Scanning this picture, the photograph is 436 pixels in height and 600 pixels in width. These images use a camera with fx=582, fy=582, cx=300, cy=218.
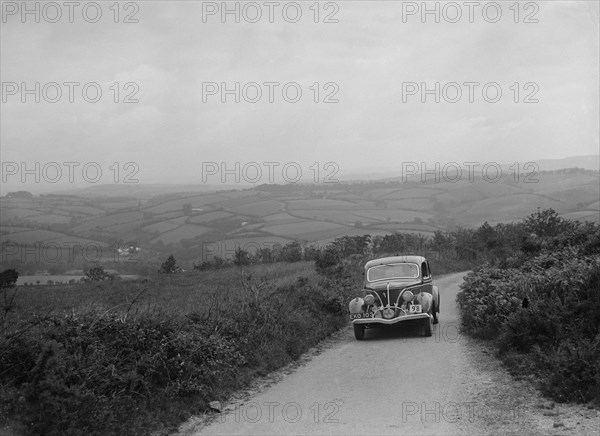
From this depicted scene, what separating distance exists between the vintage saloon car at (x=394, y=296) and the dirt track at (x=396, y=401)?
5.47 feet

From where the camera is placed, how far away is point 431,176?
109 m

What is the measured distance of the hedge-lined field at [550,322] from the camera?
877 cm

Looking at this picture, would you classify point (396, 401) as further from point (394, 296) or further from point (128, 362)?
point (394, 296)

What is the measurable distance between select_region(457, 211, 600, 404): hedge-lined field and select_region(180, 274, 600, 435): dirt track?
1.33ft

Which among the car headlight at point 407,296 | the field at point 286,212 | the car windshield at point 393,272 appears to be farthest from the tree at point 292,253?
the car headlight at point 407,296

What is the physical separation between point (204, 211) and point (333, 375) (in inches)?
2403

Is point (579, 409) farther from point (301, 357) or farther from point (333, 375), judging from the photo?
point (301, 357)

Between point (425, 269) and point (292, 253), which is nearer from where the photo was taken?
point (425, 269)

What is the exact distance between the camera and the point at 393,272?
651 inches

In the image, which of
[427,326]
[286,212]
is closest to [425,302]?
[427,326]

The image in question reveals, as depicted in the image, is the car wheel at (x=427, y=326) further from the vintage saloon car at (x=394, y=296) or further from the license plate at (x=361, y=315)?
the license plate at (x=361, y=315)

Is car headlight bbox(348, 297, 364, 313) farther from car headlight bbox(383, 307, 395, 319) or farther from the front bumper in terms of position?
car headlight bbox(383, 307, 395, 319)

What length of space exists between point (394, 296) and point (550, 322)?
517cm

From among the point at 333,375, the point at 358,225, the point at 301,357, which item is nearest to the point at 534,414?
the point at 333,375
